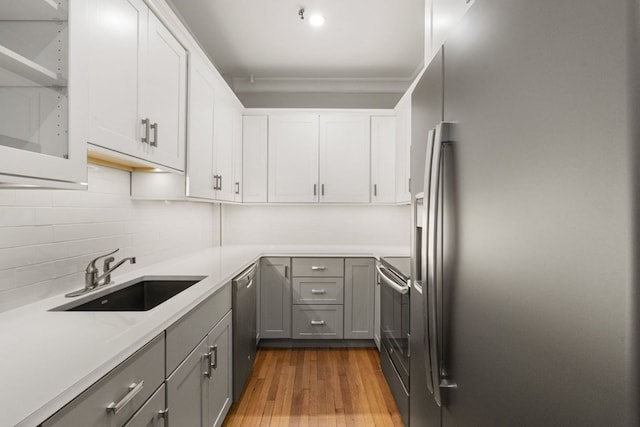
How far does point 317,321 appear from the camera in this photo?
317cm

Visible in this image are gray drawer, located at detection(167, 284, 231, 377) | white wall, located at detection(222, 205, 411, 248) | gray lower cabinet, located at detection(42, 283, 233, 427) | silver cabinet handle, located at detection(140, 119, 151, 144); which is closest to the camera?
gray lower cabinet, located at detection(42, 283, 233, 427)

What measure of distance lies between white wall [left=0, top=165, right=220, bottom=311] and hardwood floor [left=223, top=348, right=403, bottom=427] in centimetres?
116

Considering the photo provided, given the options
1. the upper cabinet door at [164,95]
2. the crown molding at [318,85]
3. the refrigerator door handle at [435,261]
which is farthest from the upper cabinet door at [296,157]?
the refrigerator door handle at [435,261]

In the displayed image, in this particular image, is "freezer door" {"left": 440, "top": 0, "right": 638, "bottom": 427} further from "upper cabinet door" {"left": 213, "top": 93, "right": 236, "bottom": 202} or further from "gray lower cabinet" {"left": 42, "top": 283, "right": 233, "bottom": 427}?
"upper cabinet door" {"left": 213, "top": 93, "right": 236, "bottom": 202}

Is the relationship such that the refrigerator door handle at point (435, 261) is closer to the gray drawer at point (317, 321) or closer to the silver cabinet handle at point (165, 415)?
the silver cabinet handle at point (165, 415)

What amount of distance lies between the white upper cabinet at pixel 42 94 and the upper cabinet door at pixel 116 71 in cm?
11

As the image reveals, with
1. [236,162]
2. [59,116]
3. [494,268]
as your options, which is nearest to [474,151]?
[494,268]

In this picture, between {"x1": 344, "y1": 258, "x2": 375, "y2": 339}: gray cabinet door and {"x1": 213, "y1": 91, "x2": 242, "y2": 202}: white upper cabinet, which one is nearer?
{"x1": 213, "y1": 91, "x2": 242, "y2": 202}: white upper cabinet

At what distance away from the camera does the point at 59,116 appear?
1.07 m

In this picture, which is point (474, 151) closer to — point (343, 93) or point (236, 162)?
point (236, 162)

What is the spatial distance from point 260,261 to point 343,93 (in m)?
2.04

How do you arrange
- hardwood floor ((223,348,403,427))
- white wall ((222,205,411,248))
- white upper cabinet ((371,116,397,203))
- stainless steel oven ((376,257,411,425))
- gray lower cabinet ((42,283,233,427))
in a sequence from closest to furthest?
gray lower cabinet ((42,283,233,427))
stainless steel oven ((376,257,411,425))
hardwood floor ((223,348,403,427))
white upper cabinet ((371,116,397,203))
white wall ((222,205,411,248))

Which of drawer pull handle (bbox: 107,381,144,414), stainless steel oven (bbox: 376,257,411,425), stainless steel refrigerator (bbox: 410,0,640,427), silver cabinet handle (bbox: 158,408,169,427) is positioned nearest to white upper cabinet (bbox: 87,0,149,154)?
drawer pull handle (bbox: 107,381,144,414)

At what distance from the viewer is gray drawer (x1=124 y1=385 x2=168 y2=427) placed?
1.02 meters
